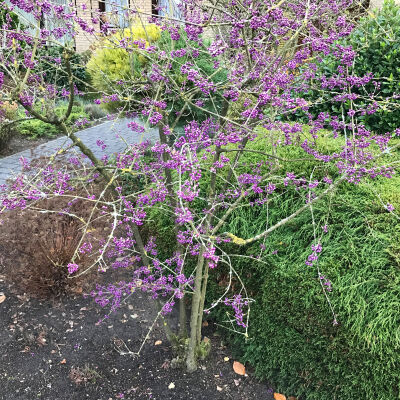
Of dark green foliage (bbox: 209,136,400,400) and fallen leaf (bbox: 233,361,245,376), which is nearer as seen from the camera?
dark green foliage (bbox: 209,136,400,400)

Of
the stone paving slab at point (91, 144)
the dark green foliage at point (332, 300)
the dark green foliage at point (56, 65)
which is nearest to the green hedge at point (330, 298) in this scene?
the dark green foliage at point (332, 300)

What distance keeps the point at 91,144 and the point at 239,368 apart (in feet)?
18.3

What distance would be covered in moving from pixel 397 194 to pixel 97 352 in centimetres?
239

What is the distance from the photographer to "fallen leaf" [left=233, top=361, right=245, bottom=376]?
8.14ft

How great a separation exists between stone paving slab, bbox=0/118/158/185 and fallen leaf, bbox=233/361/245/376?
3.24 metres

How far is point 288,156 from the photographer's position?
9.97ft

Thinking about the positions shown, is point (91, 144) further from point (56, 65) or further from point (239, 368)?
point (239, 368)

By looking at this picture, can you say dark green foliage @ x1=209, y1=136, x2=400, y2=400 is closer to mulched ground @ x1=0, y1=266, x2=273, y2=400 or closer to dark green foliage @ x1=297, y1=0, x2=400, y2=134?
mulched ground @ x1=0, y1=266, x2=273, y2=400

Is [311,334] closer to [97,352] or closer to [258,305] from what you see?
[258,305]

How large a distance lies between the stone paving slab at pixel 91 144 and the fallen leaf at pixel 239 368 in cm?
324

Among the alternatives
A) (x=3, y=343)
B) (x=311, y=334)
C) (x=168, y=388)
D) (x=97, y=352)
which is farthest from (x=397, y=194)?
(x=3, y=343)

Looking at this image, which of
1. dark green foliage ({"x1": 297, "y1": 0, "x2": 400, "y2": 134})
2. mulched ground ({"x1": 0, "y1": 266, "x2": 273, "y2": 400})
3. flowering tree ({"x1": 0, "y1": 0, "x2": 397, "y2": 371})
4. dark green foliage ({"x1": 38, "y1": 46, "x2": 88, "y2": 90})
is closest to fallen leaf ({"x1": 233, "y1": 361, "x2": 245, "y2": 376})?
mulched ground ({"x1": 0, "y1": 266, "x2": 273, "y2": 400})

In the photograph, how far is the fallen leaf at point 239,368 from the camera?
2.48m

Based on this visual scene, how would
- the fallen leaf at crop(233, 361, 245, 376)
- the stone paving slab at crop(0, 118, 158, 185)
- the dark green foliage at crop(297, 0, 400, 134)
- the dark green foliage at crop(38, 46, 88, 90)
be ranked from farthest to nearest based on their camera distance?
the stone paving slab at crop(0, 118, 158, 185) → the dark green foliage at crop(297, 0, 400, 134) → the fallen leaf at crop(233, 361, 245, 376) → the dark green foliage at crop(38, 46, 88, 90)
